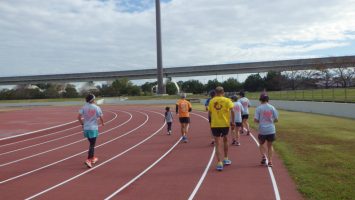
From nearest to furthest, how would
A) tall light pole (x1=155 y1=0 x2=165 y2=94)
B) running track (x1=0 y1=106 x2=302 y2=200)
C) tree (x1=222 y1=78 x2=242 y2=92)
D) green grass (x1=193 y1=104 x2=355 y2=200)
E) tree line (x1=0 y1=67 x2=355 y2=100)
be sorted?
1. green grass (x1=193 y1=104 x2=355 y2=200)
2. running track (x1=0 y1=106 x2=302 y2=200)
3. tall light pole (x1=155 y1=0 x2=165 y2=94)
4. tree line (x1=0 y1=67 x2=355 y2=100)
5. tree (x1=222 y1=78 x2=242 y2=92)

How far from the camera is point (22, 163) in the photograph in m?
11.9

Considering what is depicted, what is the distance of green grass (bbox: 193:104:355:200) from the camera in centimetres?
741

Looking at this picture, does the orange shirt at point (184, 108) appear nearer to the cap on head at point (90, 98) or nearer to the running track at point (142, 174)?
the running track at point (142, 174)

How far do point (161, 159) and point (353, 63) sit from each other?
36.5 metres

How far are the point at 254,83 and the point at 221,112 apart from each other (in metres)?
81.1

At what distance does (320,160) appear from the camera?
33.4ft

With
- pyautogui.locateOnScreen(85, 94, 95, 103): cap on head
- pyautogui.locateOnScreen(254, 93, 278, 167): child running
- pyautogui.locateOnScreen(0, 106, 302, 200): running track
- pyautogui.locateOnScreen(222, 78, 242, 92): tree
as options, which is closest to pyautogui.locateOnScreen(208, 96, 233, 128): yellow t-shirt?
pyautogui.locateOnScreen(254, 93, 278, 167): child running

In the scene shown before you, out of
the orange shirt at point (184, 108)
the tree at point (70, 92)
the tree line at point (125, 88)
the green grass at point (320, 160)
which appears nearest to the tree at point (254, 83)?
the tree line at point (125, 88)

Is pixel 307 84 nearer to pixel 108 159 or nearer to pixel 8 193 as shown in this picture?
pixel 108 159

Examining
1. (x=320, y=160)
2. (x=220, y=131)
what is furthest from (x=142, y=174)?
(x=320, y=160)

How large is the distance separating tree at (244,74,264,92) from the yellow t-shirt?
255 feet

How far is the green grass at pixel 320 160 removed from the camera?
741cm

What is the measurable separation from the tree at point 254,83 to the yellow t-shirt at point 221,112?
255 ft

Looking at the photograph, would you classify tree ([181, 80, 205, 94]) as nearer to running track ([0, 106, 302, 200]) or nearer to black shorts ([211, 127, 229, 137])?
running track ([0, 106, 302, 200])
